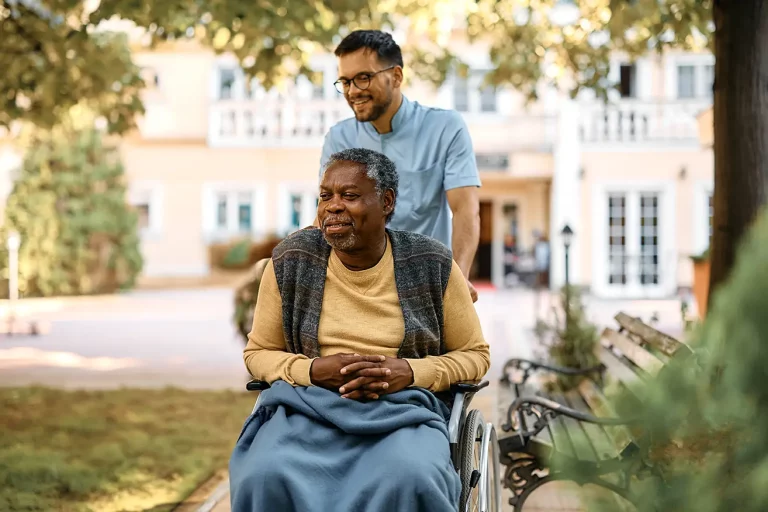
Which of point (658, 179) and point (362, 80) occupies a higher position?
point (658, 179)

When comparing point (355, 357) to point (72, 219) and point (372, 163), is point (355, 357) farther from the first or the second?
point (72, 219)

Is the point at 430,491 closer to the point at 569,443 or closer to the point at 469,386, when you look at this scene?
the point at 469,386

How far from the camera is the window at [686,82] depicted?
78.9 feet

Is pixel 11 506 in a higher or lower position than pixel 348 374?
lower

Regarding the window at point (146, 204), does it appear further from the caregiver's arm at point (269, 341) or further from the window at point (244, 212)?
the caregiver's arm at point (269, 341)

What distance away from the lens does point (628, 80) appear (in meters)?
24.3

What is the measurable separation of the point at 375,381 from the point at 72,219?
2178cm

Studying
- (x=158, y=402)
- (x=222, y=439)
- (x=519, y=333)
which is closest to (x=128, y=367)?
(x=158, y=402)

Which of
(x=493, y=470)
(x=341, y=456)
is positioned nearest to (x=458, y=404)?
(x=341, y=456)

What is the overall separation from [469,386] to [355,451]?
0.45m

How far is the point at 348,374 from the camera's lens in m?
2.61

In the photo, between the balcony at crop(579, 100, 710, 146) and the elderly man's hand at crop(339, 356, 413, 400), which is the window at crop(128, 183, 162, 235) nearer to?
the balcony at crop(579, 100, 710, 146)

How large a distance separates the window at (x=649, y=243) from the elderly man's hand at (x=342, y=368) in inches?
848

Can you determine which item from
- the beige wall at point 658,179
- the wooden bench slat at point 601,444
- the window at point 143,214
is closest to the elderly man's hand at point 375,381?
the wooden bench slat at point 601,444
